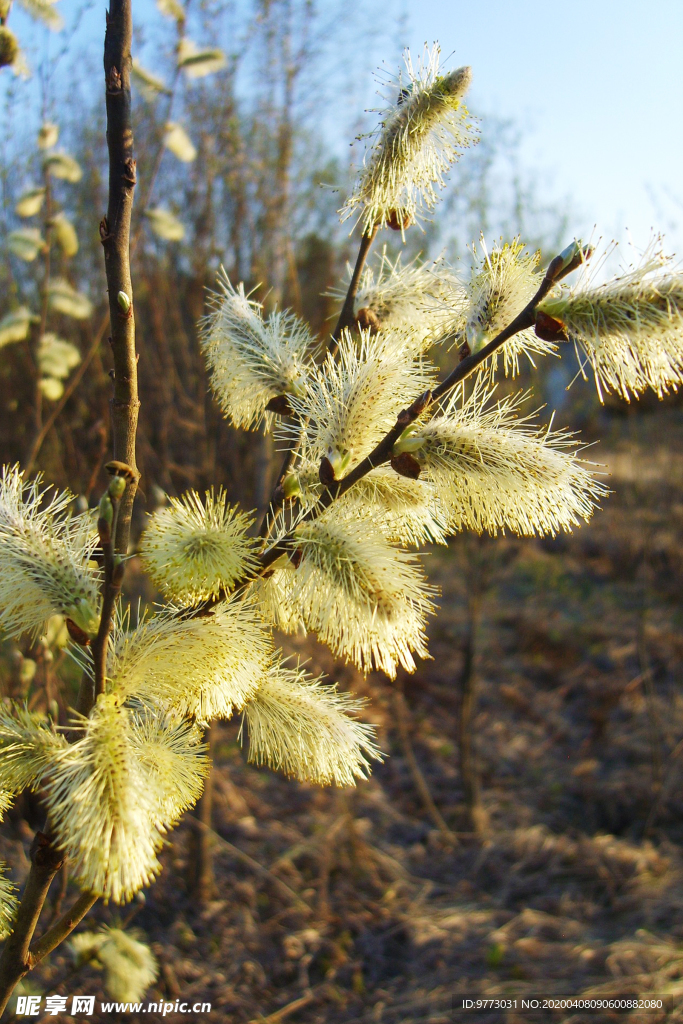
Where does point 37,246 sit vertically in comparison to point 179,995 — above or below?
above

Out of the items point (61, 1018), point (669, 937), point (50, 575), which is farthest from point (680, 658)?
point (50, 575)

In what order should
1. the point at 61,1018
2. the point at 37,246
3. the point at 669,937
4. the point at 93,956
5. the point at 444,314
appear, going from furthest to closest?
the point at 669,937
the point at 37,246
the point at 61,1018
the point at 93,956
the point at 444,314

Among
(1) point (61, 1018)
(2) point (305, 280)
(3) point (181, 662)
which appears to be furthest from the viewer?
(2) point (305, 280)

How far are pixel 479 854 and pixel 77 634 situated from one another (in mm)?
3733

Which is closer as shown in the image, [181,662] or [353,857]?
[181,662]

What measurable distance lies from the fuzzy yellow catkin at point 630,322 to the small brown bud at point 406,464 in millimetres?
265

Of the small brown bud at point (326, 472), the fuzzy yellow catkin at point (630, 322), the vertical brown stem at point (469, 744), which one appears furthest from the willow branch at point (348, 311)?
the vertical brown stem at point (469, 744)

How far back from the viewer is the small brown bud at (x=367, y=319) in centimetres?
125

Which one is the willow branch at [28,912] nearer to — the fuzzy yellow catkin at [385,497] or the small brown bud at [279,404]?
the fuzzy yellow catkin at [385,497]

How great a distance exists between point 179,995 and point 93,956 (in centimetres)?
129

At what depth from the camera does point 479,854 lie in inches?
156

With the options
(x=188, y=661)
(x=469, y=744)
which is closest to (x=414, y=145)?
(x=188, y=661)

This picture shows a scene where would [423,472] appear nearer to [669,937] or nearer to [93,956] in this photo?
[93,956]

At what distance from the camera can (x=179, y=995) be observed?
2.61 m
